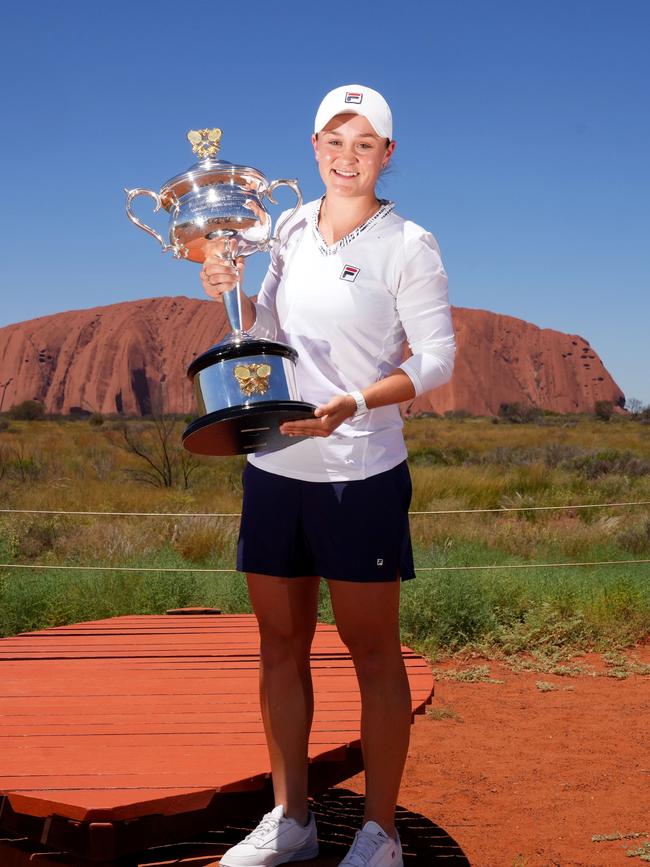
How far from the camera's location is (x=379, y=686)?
2250mm

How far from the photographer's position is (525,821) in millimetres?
3520

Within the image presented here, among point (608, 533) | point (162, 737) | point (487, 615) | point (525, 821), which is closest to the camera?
point (162, 737)

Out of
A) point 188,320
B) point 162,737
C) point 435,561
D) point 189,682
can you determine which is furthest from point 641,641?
point 188,320

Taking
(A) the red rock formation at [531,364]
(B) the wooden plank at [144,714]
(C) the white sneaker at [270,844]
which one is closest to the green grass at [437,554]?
(B) the wooden plank at [144,714]

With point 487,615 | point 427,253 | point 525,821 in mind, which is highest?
point 427,253

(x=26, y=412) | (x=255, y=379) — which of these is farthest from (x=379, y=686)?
(x=26, y=412)

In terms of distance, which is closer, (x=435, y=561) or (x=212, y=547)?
(x=435, y=561)

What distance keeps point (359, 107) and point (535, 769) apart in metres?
2.84

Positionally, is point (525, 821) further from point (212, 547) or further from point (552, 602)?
point (212, 547)

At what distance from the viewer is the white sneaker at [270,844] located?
233 centimetres

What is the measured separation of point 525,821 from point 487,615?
104 inches

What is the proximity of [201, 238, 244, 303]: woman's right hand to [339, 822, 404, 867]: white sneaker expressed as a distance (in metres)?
1.19

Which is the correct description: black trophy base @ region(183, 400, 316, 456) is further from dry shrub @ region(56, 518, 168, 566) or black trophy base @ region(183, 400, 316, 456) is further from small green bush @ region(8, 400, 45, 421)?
small green bush @ region(8, 400, 45, 421)

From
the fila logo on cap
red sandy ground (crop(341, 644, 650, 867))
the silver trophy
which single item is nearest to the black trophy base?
the silver trophy
